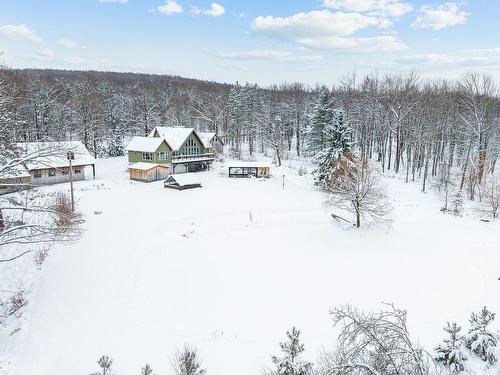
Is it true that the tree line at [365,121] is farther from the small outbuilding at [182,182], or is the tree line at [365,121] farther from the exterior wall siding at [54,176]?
the small outbuilding at [182,182]

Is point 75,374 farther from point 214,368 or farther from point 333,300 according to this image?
point 333,300

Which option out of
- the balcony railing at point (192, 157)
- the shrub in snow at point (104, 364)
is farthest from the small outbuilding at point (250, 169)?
the shrub in snow at point (104, 364)

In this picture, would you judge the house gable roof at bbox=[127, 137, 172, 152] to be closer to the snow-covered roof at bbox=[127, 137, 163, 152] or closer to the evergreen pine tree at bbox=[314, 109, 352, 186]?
the snow-covered roof at bbox=[127, 137, 163, 152]

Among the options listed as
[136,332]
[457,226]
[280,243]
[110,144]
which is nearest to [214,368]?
[136,332]

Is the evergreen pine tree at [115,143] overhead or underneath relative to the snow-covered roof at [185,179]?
overhead

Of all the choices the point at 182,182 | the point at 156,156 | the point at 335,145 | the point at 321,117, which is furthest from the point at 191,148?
the point at 335,145
